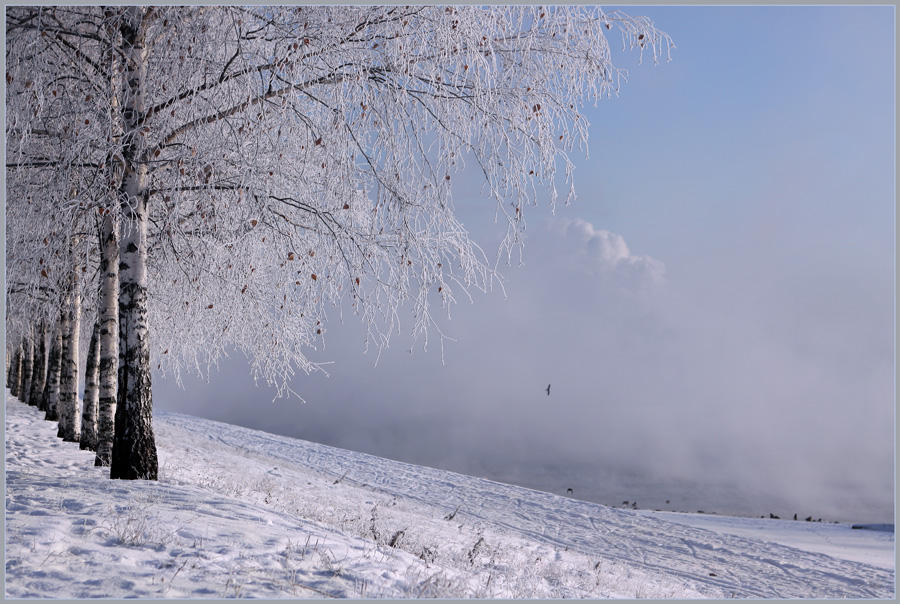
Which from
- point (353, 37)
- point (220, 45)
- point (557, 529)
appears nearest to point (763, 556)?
point (557, 529)

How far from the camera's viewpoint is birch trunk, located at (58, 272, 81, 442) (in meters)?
13.2

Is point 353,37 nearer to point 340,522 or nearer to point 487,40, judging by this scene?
point 487,40

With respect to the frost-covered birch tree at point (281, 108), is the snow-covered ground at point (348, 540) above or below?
below

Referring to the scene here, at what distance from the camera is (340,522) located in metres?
7.93

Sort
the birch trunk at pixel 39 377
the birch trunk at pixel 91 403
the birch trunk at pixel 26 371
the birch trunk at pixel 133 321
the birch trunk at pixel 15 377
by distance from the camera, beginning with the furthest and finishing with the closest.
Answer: the birch trunk at pixel 15 377 → the birch trunk at pixel 26 371 → the birch trunk at pixel 39 377 → the birch trunk at pixel 91 403 → the birch trunk at pixel 133 321

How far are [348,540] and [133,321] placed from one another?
413 centimetres

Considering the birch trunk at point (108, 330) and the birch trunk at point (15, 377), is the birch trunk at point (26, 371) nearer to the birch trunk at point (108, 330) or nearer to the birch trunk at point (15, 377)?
the birch trunk at point (15, 377)

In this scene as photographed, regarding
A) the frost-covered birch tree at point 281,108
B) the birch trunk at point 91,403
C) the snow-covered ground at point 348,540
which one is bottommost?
the snow-covered ground at point 348,540

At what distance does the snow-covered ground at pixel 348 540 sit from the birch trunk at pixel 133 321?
54 centimetres

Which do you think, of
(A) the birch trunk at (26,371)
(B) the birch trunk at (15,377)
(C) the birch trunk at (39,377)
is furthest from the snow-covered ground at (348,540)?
(B) the birch trunk at (15,377)

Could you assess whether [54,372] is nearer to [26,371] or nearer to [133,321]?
[26,371]

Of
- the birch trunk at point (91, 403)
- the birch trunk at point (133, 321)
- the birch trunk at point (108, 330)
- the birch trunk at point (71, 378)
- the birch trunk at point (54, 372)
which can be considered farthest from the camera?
the birch trunk at point (54, 372)

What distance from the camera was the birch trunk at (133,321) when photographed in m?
7.61

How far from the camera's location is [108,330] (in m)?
9.16
